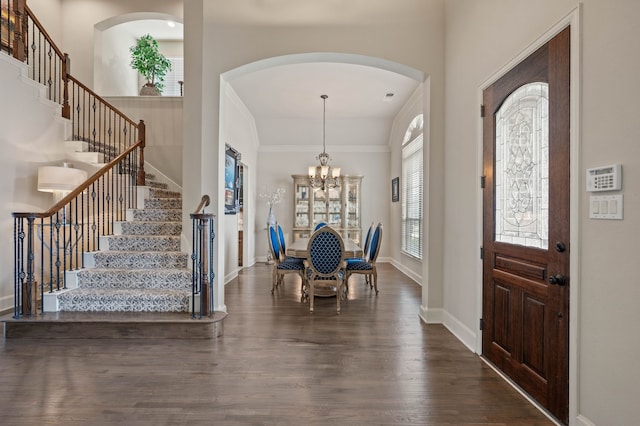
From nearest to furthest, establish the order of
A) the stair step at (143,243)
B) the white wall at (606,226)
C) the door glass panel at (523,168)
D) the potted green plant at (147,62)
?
the white wall at (606,226)
the door glass panel at (523,168)
the stair step at (143,243)
the potted green plant at (147,62)

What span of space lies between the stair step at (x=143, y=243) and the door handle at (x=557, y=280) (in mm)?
3982

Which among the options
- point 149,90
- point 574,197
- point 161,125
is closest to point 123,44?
point 149,90

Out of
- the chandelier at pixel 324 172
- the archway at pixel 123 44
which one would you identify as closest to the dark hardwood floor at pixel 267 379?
the chandelier at pixel 324 172

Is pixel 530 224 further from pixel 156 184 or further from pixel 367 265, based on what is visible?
pixel 156 184

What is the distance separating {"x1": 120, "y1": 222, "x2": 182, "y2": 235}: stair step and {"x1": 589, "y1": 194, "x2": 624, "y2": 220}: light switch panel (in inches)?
175

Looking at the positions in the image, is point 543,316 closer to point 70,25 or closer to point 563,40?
point 563,40

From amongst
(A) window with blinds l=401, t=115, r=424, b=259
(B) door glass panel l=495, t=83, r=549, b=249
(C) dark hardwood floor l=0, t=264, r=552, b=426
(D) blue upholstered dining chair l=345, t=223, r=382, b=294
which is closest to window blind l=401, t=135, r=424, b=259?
(A) window with blinds l=401, t=115, r=424, b=259

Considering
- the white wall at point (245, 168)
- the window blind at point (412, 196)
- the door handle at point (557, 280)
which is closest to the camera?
the door handle at point (557, 280)

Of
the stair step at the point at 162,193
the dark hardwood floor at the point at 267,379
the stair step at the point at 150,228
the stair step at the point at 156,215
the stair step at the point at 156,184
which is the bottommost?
the dark hardwood floor at the point at 267,379

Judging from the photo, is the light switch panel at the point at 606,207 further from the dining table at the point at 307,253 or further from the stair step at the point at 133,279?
the stair step at the point at 133,279

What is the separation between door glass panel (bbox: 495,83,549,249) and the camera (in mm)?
2197

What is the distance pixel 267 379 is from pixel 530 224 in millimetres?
2172

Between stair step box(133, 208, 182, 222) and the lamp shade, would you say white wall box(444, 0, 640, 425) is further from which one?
the lamp shade

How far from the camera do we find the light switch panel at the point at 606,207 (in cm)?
163
